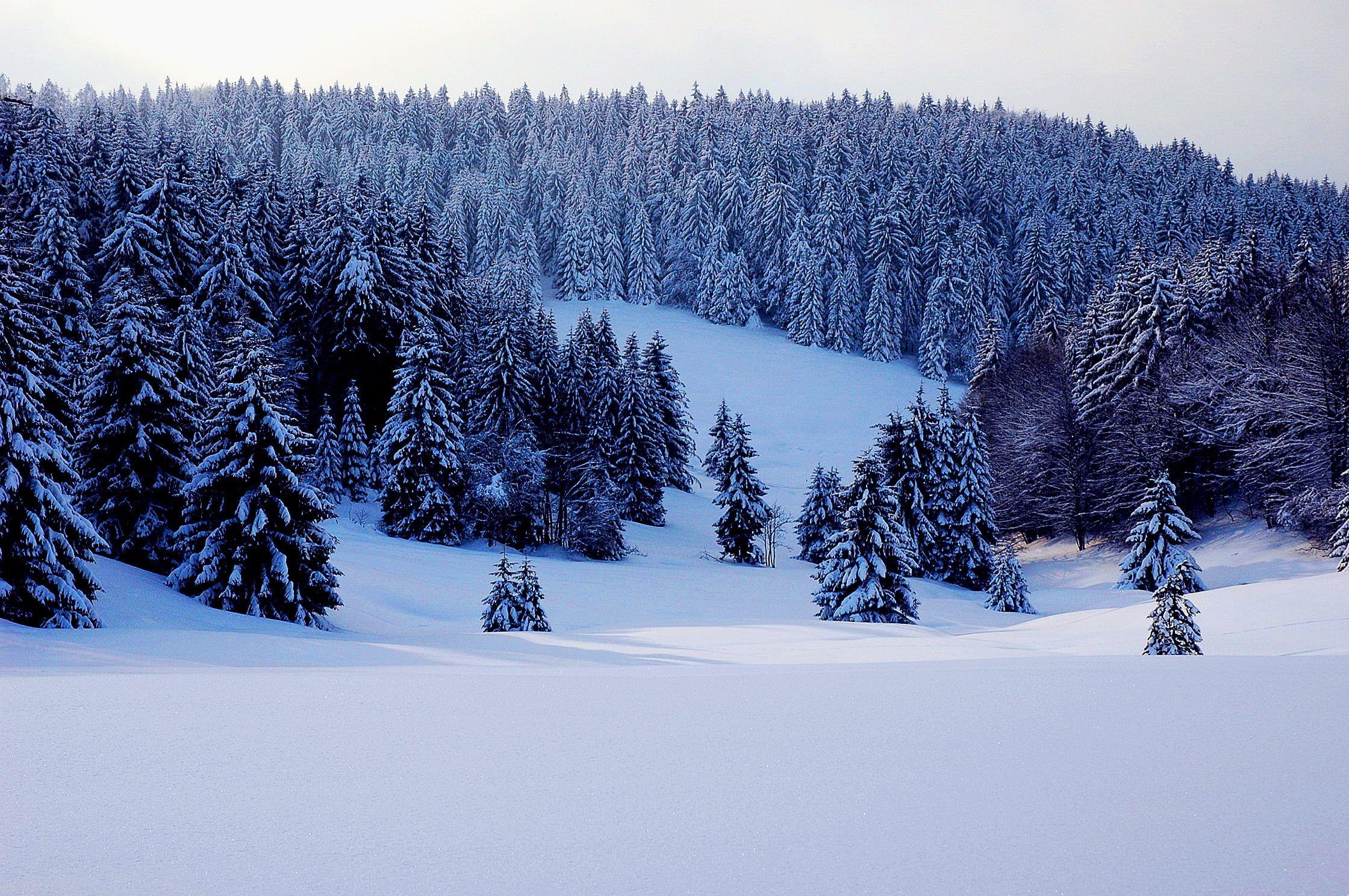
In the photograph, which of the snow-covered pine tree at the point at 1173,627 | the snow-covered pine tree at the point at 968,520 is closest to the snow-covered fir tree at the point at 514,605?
the snow-covered pine tree at the point at 1173,627

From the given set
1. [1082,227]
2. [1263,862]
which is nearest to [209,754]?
[1263,862]

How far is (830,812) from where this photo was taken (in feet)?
9.64

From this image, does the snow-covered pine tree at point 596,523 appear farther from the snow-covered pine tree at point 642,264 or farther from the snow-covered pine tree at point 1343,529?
the snow-covered pine tree at point 642,264

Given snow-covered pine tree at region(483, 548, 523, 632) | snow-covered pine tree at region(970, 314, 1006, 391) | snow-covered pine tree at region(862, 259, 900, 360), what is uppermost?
snow-covered pine tree at region(862, 259, 900, 360)

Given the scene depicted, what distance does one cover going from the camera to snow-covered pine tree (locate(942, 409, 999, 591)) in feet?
130

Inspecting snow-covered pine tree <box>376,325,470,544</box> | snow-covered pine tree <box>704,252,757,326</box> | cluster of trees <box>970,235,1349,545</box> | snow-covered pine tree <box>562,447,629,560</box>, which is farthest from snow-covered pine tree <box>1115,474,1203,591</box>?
snow-covered pine tree <box>704,252,757,326</box>

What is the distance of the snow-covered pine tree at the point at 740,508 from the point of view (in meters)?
43.1

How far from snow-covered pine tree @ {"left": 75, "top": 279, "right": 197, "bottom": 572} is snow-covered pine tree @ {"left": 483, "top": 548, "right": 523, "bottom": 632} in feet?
24.7

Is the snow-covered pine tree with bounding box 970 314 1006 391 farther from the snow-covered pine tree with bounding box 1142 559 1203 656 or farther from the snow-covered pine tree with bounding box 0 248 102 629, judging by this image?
the snow-covered pine tree with bounding box 0 248 102 629

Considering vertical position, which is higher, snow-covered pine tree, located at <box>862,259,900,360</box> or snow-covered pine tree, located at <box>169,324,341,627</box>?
snow-covered pine tree, located at <box>862,259,900,360</box>

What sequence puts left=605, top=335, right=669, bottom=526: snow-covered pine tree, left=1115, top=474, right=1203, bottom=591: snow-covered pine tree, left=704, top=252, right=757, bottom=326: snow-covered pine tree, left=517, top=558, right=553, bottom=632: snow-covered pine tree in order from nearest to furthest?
left=517, top=558, right=553, bottom=632: snow-covered pine tree
left=1115, top=474, right=1203, bottom=591: snow-covered pine tree
left=605, top=335, right=669, bottom=526: snow-covered pine tree
left=704, top=252, right=757, bottom=326: snow-covered pine tree

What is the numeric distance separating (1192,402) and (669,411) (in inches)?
1141

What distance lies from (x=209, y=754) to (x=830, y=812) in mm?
2551

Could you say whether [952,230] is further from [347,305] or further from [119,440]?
[119,440]
